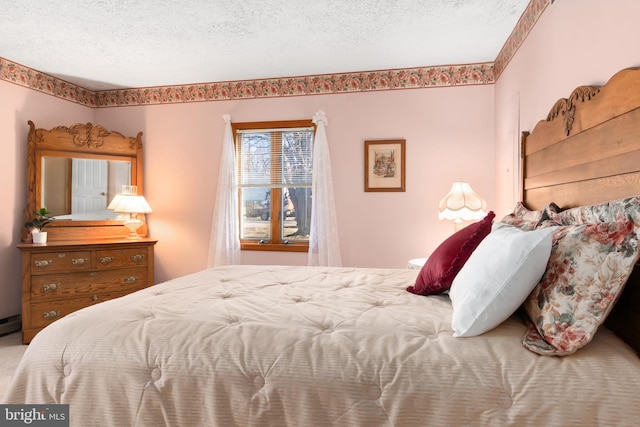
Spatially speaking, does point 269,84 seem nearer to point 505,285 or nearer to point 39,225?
point 39,225

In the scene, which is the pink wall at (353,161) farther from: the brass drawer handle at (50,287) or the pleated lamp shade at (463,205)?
the brass drawer handle at (50,287)

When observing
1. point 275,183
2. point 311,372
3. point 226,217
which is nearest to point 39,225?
point 226,217

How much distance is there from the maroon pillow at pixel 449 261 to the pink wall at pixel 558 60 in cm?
79

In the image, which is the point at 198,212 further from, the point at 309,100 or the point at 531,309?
the point at 531,309

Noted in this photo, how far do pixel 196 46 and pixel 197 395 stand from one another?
9.51 feet

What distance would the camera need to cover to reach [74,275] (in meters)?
3.56

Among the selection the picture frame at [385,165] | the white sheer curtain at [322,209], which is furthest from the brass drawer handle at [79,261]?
the picture frame at [385,165]

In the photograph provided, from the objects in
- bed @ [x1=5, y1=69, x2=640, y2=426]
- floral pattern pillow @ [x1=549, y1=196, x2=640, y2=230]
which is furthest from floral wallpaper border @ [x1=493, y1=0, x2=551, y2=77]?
floral pattern pillow @ [x1=549, y1=196, x2=640, y2=230]

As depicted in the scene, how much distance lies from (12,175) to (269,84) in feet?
8.24

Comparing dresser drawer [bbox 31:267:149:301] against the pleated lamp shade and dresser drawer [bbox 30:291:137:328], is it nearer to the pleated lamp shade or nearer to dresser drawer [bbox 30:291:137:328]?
dresser drawer [bbox 30:291:137:328]

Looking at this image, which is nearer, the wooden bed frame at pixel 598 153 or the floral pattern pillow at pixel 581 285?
the floral pattern pillow at pixel 581 285

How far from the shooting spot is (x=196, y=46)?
3264 mm

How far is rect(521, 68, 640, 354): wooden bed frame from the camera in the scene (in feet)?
4.09

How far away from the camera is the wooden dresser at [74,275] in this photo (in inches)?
132
